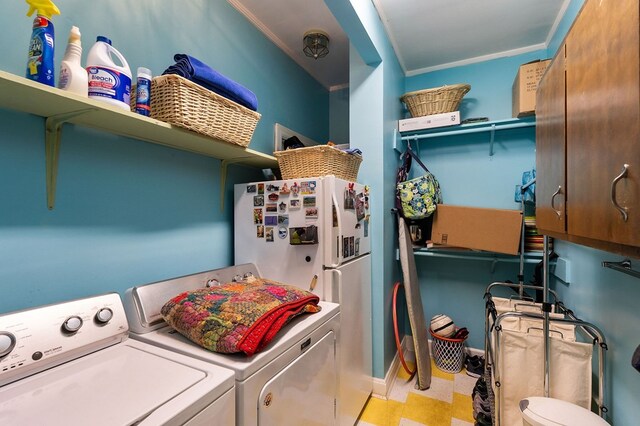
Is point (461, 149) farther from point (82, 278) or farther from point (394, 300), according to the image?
point (82, 278)

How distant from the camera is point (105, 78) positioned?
1.01 meters

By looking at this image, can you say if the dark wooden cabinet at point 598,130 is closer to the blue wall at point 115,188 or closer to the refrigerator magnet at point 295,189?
the refrigerator magnet at point 295,189

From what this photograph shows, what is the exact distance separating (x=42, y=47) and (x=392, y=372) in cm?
269

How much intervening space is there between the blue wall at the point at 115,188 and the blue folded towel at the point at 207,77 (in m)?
0.34

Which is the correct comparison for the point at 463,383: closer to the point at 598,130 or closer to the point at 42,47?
the point at 598,130

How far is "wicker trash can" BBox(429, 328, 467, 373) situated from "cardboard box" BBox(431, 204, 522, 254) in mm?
824

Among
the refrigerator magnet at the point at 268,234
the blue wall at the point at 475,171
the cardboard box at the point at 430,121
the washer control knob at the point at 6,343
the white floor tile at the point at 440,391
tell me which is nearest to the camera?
the washer control knob at the point at 6,343

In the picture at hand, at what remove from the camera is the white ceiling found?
6.62 ft

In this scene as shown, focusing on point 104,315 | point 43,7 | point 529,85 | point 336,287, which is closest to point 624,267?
point 336,287

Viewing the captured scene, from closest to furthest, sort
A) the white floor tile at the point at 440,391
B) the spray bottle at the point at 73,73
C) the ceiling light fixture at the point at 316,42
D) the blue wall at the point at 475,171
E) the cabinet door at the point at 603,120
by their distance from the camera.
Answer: the cabinet door at the point at 603,120
the spray bottle at the point at 73,73
the white floor tile at the point at 440,391
the ceiling light fixture at the point at 316,42
the blue wall at the point at 475,171

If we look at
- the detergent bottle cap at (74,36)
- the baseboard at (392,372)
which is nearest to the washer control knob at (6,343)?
the detergent bottle cap at (74,36)

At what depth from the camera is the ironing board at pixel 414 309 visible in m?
2.25

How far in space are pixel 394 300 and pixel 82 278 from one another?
2036 mm

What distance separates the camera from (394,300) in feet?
7.88
